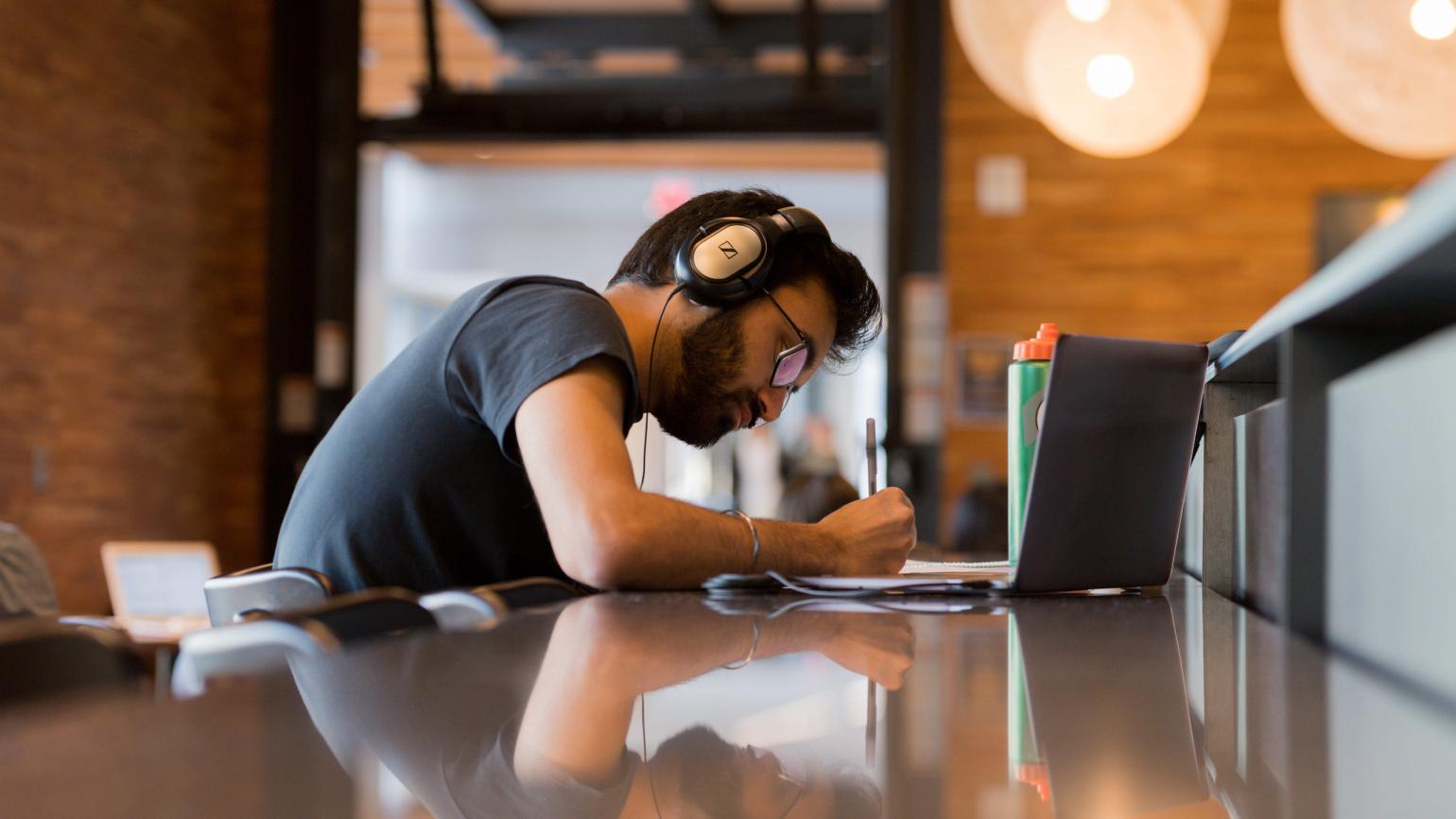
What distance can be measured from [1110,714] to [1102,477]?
65 centimetres

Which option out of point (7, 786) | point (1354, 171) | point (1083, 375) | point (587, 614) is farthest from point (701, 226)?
point (1354, 171)

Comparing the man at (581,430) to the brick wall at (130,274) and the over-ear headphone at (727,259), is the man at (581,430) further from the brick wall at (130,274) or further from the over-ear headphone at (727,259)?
the brick wall at (130,274)

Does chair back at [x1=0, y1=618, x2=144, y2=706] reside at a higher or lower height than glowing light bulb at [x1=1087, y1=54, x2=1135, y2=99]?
lower

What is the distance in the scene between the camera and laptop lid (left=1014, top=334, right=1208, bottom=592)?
1.11m

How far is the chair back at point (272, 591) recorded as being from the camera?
1157mm

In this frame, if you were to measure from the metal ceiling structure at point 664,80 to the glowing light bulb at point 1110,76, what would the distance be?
228cm

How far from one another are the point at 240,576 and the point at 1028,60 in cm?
218

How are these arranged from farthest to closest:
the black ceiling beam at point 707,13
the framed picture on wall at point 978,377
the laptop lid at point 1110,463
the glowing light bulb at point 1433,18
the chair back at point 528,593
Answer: the black ceiling beam at point 707,13 < the framed picture on wall at point 978,377 < the glowing light bulb at point 1433,18 < the laptop lid at point 1110,463 < the chair back at point 528,593

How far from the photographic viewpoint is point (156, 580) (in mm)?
4348

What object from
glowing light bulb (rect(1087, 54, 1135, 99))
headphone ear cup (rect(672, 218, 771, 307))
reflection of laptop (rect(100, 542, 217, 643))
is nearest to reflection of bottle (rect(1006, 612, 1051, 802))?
headphone ear cup (rect(672, 218, 771, 307))

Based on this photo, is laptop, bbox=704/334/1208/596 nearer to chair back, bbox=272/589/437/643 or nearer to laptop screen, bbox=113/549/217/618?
chair back, bbox=272/589/437/643

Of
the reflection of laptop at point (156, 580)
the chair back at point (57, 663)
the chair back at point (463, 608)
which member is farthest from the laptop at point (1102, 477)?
the reflection of laptop at point (156, 580)

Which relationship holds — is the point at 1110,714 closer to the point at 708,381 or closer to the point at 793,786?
the point at 793,786

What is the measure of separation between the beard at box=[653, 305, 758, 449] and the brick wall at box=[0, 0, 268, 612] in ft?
11.3
